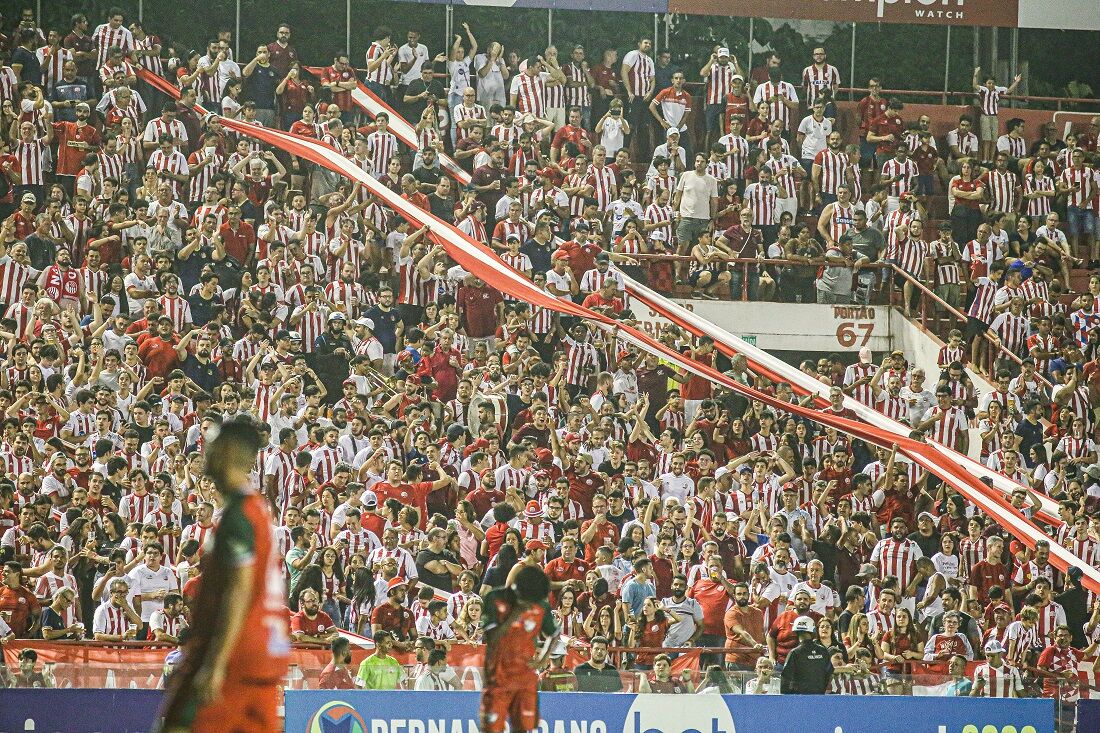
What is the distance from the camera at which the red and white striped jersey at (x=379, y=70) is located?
23547mm

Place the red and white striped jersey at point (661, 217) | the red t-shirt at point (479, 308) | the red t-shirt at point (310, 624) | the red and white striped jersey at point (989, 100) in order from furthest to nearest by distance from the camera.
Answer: the red and white striped jersey at point (989, 100) < the red and white striped jersey at point (661, 217) < the red t-shirt at point (479, 308) < the red t-shirt at point (310, 624)

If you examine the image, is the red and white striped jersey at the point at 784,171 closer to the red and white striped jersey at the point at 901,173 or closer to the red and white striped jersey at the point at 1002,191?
the red and white striped jersey at the point at 901,173

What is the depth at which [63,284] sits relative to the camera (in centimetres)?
1841

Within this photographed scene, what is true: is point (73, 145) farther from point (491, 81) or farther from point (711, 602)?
point (711, 602)

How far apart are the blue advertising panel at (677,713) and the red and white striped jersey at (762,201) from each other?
10138 mm

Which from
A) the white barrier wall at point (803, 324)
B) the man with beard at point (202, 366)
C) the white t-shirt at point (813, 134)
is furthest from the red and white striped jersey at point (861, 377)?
the man with beard at point (202, 366)

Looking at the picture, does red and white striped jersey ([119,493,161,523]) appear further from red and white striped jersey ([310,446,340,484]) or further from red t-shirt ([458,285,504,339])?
red t-shirt ([458,285,504,339])

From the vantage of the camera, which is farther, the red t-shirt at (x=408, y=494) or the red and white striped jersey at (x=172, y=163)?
the red and white striped jersey at (x=172, y=163)

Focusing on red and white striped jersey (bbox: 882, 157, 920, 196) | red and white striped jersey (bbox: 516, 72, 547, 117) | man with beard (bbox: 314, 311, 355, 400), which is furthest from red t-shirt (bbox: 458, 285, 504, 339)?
red and white striped jersey (bbox: 882, 157, 920, 196)

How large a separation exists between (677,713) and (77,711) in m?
4.45

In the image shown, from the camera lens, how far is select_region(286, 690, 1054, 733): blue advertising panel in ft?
42.6

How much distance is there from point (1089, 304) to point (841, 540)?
608cm

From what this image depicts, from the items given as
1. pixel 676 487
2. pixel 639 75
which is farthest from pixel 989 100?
pixel 676 487

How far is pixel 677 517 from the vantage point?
16.5 meters
